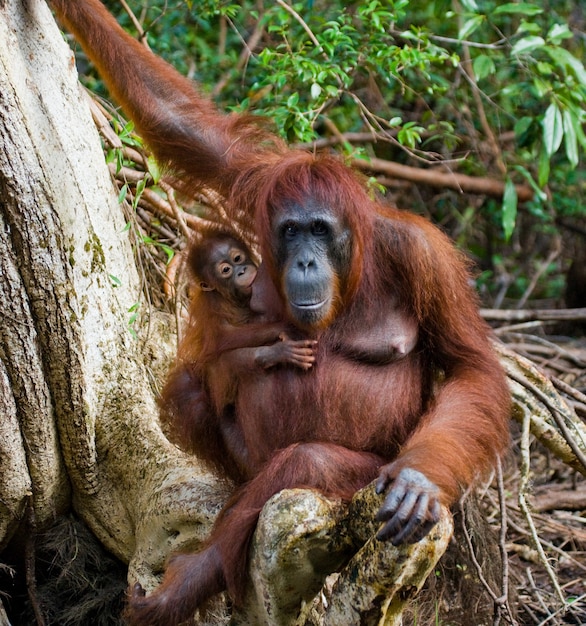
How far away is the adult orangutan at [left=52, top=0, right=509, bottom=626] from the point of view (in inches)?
109

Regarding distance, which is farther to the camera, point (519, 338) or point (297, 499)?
point (519, 338)

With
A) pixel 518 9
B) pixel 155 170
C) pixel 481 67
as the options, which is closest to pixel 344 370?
pixel 155 170

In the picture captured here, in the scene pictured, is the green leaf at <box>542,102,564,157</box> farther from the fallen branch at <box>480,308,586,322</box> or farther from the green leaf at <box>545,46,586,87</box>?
the fallen branch at <box>480,308,586,322</box>

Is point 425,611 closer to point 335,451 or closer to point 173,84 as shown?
point 335,451

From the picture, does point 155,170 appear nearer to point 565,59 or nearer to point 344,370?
point 344,370

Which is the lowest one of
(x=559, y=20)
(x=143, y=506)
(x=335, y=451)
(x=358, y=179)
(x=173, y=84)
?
(x=143, y=506)

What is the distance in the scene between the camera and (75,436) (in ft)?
11.5

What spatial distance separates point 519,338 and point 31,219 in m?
3.45

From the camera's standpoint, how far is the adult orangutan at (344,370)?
278cm

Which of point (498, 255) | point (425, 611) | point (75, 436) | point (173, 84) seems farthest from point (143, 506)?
point (498, 255)

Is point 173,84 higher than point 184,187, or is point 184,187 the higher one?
point 173,84

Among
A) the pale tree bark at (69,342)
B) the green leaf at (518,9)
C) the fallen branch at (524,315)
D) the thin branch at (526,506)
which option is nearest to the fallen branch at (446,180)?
the fallen branch at (524,315)

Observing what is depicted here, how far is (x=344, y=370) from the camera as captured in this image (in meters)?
3.02

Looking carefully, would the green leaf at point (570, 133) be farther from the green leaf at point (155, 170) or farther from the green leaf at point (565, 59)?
the green leaf at point (155, 170)
